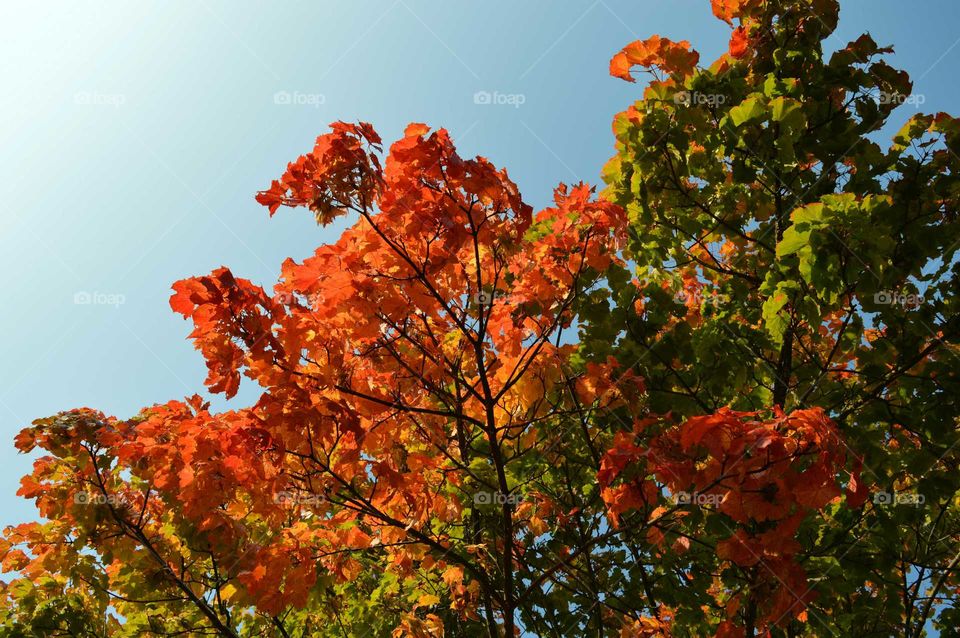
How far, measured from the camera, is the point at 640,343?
4.42m

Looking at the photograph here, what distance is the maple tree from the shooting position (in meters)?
3.28

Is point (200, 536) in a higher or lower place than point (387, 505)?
lower

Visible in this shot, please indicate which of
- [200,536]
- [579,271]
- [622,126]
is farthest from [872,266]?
[200,536]

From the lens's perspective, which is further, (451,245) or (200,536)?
(200,536)

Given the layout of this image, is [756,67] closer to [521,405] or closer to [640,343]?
[640,343]

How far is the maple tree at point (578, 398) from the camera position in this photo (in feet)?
10.8

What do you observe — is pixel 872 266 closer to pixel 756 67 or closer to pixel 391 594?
pixel 756 67

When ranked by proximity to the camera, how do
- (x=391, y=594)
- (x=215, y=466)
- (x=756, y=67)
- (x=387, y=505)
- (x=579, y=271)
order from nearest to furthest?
(x=215, y=466), (x=579, y=271), (x=387, y=505), (x=756, y=67), (x=391, y=594)

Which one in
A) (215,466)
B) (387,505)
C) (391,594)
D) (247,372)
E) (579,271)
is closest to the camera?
(247,372)

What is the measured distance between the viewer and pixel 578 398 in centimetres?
433

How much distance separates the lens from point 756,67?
5.20 metres

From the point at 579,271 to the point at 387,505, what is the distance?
2072 mm

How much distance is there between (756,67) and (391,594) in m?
5.86

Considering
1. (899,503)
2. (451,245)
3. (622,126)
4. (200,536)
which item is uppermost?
(622,126)
